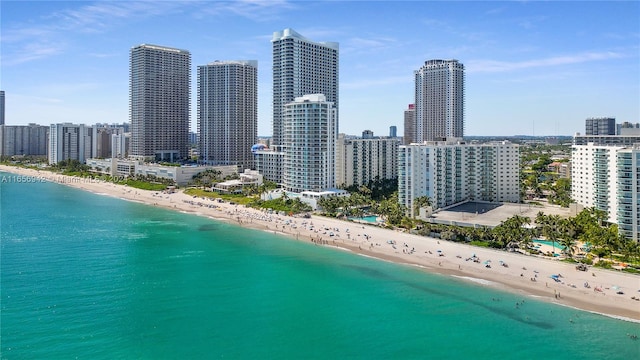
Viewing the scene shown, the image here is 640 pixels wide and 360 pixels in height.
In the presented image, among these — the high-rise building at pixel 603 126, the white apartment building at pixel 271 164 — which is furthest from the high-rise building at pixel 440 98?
the white apartment building at pixel 271 164

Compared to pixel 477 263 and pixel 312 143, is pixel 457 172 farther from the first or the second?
pixel 477 263

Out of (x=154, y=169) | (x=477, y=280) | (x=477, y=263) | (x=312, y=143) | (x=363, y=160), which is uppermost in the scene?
(x=312, y=143)

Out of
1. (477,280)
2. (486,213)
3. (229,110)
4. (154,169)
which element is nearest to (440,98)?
(229,110)

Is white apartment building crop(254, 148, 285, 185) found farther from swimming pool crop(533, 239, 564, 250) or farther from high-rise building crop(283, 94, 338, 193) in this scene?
swimming pool crop(533, 239, 564, 250)

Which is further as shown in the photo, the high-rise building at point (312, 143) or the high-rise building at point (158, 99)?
the high-rise building at point (158, 99)

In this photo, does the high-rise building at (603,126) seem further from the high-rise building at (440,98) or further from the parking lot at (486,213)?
the parking lot at (486,213)

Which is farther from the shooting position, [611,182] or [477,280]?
[611,182]
